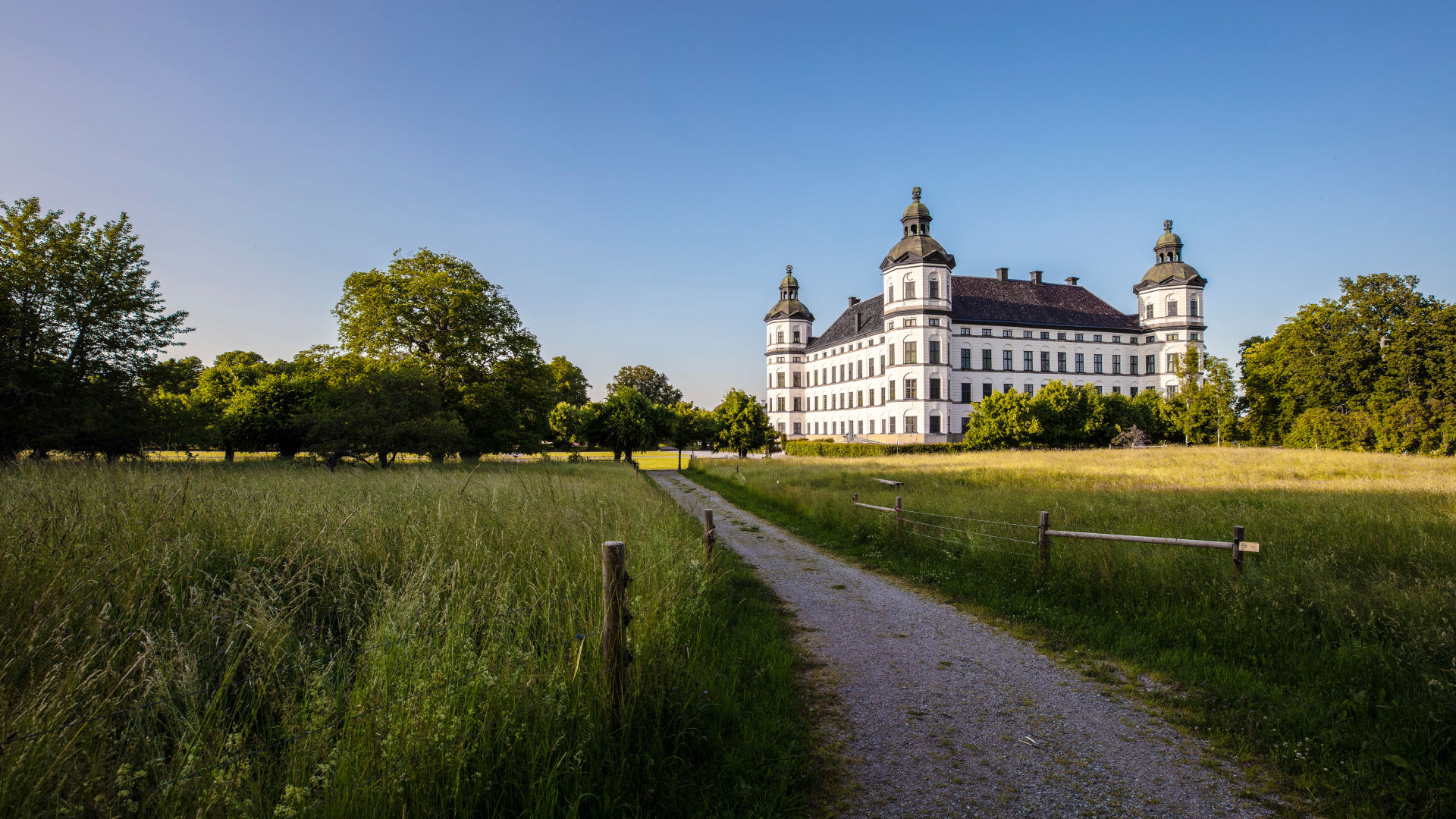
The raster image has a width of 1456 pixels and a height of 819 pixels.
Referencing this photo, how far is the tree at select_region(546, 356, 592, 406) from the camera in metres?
89.6

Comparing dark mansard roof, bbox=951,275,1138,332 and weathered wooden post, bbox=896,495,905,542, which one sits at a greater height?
dark mansard roof, bbox=951,275,1138,332

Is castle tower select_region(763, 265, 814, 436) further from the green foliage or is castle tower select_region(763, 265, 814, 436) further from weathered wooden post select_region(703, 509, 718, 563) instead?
weathered wooden post select_region(703, 509, 718, 563)

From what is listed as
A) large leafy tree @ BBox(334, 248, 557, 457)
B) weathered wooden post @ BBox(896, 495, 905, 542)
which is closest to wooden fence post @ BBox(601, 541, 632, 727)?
weathered wooden post @ BBox(896, 495, 905, 542)

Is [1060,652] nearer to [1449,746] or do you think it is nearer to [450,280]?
[1449,746]

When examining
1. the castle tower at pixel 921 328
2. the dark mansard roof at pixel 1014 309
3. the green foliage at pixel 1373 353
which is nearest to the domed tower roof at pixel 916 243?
the castle tower at pixel 921 328

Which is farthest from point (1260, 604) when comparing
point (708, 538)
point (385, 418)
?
point (385, 418)

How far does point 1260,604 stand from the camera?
659 cm

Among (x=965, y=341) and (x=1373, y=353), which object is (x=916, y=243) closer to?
(x=965, y=341)

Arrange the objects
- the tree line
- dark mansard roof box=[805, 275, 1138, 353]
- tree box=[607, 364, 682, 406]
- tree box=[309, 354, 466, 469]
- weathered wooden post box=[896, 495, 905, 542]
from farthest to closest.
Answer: tree box=[607, 364, 682, 406], dark mansard roof box=[805, 275, 1138, 353], tree box=[309, 354, 466, 469], the tree line, weathered wooden post box=[896, 495, 905, 542]

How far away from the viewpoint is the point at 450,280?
98.3 feet

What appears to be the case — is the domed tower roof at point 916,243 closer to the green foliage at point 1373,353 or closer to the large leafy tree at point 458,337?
the green foliage at point 1373,353

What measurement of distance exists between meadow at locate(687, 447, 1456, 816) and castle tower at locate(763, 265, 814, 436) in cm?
7039

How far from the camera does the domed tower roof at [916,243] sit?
63.9m

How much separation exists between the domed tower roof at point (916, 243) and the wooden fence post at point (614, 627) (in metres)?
65.9
